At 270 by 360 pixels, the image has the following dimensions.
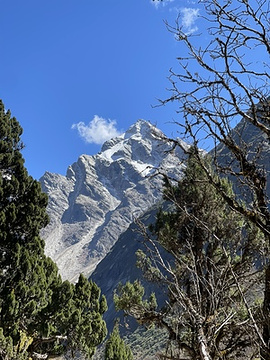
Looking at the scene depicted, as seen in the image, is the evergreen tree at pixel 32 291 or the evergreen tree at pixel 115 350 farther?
the evergreen tree at pixel 115 350

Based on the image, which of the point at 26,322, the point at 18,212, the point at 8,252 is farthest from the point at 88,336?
the point at 18,212

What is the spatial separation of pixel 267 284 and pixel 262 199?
0.67m

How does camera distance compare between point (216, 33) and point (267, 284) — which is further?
point (216, 33)

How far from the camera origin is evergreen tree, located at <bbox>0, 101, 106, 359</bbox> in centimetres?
919

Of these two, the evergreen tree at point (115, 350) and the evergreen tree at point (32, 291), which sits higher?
the evergreen tree at point (32, 291)

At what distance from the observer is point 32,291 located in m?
9.41

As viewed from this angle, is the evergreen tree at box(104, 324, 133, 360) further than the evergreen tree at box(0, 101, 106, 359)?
Yes

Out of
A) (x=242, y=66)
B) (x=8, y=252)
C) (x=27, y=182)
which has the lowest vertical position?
(x=242, y=66)

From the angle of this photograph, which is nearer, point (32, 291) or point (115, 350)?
point (32, 291)

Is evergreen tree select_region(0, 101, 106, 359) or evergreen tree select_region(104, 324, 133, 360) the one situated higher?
evergreen tree select_region(0, 101, 106, 359)

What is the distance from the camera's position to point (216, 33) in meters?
2.72

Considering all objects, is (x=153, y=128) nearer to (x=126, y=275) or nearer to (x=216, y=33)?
(x=216, y=33)

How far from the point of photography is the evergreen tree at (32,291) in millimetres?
9188

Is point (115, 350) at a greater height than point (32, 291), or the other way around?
point (32, 291)
